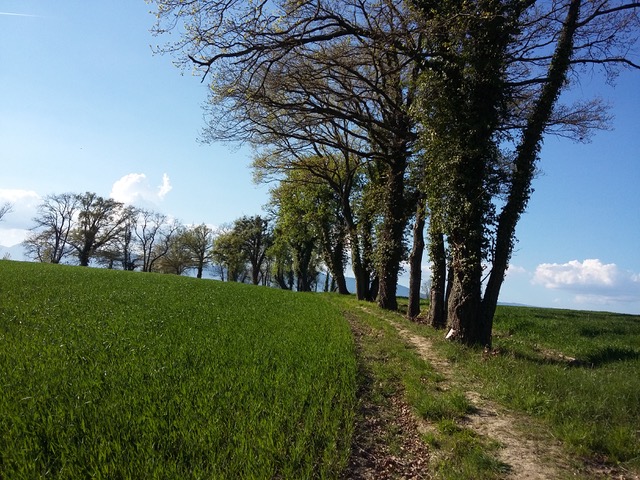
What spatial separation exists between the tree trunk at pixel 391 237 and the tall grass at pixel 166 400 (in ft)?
35.3

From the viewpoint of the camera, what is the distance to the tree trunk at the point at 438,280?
14.6 m

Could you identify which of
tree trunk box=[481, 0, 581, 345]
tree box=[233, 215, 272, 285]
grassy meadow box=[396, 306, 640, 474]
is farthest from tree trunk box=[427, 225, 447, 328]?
tree box=[233, 215, 272, 285]

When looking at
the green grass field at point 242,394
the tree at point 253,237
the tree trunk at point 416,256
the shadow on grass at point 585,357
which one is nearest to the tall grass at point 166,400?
the green grass field at point 242,394

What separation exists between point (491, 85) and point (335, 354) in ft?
28.3

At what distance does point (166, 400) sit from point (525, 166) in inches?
408

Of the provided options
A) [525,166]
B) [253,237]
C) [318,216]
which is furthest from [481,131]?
[253,237]

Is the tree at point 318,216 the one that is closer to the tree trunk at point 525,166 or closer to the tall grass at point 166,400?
the tree trunk at point 525,166

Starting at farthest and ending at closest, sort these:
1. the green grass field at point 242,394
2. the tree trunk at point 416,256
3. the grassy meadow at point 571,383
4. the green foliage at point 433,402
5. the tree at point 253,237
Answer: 1. the tree at point 253,237
2. the tree trunk at point 416,256
3. the grassy meadow at point 571,383
4. the green foliage at point 433,402
5. the green grass field at point 242,394

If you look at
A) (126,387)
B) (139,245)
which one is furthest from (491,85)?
(139,245)

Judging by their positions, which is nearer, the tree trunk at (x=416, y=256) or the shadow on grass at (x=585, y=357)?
the shadow on grass at (x=585, y=357)

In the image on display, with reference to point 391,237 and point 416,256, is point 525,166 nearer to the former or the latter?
point 416,256

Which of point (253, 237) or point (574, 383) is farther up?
point (253, 237)

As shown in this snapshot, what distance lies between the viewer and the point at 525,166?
10.7m

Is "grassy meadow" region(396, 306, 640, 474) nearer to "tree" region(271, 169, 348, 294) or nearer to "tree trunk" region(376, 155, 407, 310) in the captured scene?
"tree trunk" region(376, 155, 407, 310)
